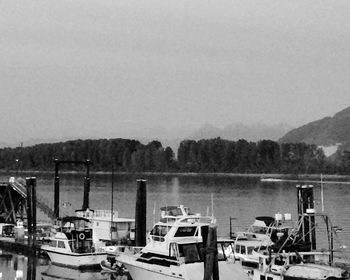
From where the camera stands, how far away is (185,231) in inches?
1590

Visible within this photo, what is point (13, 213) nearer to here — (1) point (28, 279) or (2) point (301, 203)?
(1) point (28, 279)

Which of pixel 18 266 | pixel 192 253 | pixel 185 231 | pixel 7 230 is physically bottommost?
pixel 18 266

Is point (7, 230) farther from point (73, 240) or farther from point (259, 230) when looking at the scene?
point (259, 230)

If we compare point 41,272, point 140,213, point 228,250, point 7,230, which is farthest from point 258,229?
point 7,230

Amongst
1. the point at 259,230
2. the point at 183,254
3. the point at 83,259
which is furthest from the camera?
the point at 259,230

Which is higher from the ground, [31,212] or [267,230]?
[31,212]

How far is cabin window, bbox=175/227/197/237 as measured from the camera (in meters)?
40.3

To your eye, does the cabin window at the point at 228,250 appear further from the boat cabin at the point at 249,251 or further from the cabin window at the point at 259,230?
Result: the cabin window at the point at 259,230

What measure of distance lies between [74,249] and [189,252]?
48.0ft

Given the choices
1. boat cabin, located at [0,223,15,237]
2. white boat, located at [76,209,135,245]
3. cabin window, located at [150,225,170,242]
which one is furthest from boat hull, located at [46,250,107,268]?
boat cabin, located at [0,223,15,237]

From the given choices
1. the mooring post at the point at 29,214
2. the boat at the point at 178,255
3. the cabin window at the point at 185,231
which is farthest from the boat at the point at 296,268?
the mooring post at the point at 29,214

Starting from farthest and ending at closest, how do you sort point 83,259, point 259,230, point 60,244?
1. point 259,230
2. point 60,244
3. point 83,259

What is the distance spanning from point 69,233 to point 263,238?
14.7 metres

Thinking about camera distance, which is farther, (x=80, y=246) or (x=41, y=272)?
(x=80, y=246)
